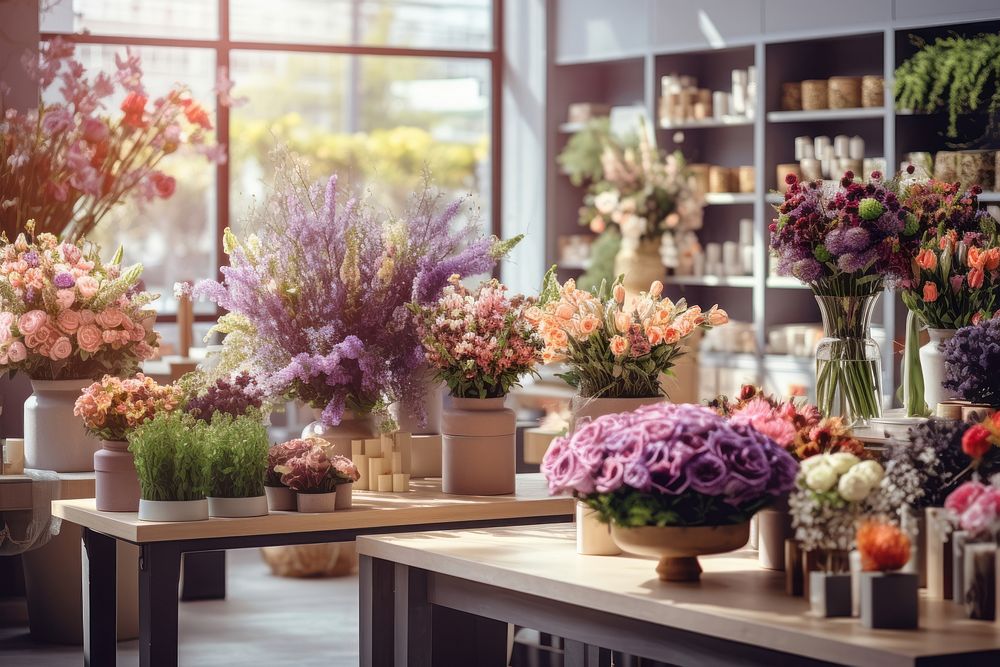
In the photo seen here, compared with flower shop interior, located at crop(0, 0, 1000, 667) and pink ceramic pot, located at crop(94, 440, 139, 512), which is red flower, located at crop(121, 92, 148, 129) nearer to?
flower shop interior, located at crop(0, 0, 1000, 667)

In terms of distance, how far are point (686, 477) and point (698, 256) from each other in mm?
5982

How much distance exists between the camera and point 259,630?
5.90m

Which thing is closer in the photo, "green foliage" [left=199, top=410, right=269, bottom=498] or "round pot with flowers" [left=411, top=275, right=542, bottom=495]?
"green foliage" [left=199, top=410, right=269, bottom=498]

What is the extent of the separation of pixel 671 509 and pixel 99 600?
1.70 m

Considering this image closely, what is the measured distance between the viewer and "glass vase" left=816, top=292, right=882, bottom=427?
3648 mm

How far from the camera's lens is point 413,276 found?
13.8 feet

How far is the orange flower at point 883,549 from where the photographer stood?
8.05ft

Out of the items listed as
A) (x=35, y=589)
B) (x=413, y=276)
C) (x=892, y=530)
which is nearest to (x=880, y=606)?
(x=892, y=530)

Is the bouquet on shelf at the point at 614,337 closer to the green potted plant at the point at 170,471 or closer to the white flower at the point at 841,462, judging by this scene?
the green potted plant at the point at 170,471

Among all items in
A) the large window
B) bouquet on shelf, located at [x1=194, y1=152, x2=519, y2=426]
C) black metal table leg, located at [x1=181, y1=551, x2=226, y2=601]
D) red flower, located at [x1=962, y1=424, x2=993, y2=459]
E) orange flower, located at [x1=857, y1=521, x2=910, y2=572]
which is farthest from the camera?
the large window

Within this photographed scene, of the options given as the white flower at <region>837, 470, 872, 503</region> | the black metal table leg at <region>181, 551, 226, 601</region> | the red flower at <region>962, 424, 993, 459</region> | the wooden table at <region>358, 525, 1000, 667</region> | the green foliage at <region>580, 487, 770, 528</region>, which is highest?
the red flower at <region>962, 424, 993, 459</region>

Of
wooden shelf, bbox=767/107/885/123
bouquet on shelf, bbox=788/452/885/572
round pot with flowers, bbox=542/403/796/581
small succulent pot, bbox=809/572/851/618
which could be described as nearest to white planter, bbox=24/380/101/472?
round pot with flowers, bbox=542/403/796/581

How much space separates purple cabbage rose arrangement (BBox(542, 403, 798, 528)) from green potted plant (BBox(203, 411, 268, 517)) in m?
1.08

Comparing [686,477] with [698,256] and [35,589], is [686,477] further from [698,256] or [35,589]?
[698,256]
